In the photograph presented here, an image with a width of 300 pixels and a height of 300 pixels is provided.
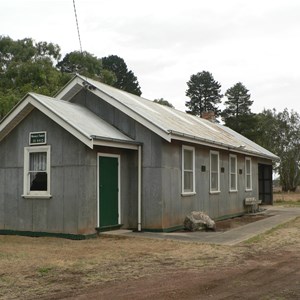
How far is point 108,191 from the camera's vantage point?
13797mm

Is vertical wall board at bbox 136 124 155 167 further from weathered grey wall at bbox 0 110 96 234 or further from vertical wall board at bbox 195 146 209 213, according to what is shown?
vertical wall board at bbox 195 146 209 213

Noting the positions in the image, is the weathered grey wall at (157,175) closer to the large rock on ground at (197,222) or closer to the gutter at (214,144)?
the large rock on ground at (197,222)

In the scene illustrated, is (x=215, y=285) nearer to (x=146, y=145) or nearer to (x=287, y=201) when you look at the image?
(x=146, y=145)

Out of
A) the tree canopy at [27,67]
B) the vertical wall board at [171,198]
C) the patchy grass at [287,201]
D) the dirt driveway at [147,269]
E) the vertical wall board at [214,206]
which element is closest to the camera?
the dirt driveway at [147,269]

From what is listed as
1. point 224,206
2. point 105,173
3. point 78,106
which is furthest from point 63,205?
point 224,206

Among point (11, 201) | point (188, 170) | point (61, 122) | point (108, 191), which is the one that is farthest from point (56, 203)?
point (188, 170)

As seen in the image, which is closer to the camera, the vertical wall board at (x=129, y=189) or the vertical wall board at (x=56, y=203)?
the vertical wall board at (x=56, y=203)

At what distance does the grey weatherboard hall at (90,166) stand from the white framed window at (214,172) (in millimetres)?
1808

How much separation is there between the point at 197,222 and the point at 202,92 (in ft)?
207

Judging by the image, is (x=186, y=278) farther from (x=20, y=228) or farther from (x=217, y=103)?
(x=217, y=103)

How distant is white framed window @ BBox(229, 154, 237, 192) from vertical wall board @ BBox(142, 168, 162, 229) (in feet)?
22.3

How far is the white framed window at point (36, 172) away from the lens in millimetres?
13523

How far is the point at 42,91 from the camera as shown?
1172 inches

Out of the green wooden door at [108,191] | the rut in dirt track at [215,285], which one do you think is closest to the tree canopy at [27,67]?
the green wooden door at [108,191]
